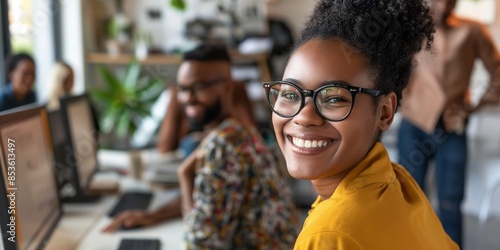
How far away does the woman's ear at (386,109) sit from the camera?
81 cm

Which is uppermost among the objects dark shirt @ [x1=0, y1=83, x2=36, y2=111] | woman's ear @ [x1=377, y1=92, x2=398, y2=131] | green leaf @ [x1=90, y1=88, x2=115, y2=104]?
woman's ear @ [x1=377, y1=92, x2=398, y2=131]

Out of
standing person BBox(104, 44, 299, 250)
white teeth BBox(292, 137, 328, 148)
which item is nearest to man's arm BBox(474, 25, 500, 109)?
standing person BBox(104, 44, 299, 250)

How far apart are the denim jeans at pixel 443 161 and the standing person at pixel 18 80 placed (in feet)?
6.00

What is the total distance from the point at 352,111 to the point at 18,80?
1766 millimetres

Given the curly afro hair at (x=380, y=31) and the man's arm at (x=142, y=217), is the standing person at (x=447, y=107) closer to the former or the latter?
the man's arm at (x=142, y=217)

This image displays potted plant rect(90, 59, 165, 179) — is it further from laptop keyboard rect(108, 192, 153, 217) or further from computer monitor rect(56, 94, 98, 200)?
laptop keyboard rect(108, 192, 153, 217)

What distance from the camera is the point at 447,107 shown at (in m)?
2.45

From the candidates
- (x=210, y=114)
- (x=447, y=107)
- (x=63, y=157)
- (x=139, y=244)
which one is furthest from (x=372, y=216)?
(x=447, y=107)

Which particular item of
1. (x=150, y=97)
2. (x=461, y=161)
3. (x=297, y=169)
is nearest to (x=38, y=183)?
(x=297, y=169)

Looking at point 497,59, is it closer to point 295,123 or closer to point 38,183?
point 295,123

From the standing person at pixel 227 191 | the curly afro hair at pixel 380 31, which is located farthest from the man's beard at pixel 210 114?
the curly afro hair at pixel 380 31

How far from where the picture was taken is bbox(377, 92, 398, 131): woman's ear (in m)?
0.81

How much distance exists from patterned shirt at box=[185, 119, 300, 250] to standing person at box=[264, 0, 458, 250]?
26.6 inches

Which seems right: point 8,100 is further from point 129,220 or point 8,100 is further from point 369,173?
point 369,173
